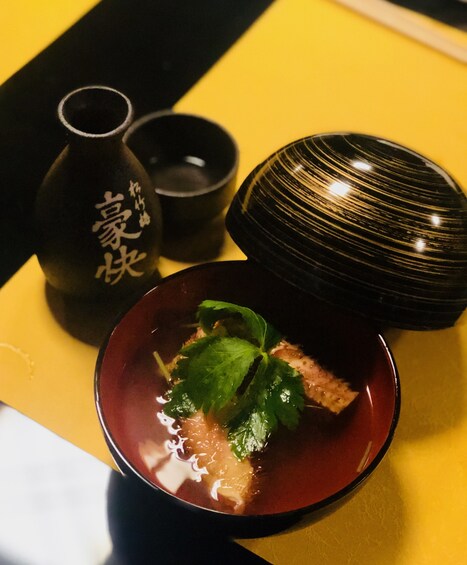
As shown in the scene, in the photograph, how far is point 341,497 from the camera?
0.63 m

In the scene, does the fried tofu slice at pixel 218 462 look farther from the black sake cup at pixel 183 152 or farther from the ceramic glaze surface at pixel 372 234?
the black sake cup at pixel 183 152

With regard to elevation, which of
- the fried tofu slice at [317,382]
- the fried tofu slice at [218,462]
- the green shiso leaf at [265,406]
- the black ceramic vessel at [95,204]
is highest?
the black ceramic vessel at [95,204]

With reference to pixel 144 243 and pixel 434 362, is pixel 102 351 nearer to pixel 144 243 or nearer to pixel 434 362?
pixel 144 243

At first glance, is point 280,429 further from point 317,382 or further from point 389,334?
point 389,334

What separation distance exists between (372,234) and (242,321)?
0.19 meters

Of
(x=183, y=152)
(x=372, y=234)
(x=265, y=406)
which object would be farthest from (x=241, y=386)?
(x=183, y=152)

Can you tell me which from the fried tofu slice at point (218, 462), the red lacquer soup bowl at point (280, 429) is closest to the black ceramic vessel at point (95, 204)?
the red lacquer soup bowl at point (280, 429)

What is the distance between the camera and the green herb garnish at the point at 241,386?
727 mm

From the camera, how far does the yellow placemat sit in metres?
0.78

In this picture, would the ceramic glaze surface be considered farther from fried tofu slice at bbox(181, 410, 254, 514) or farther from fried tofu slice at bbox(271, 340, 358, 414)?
fried tofu slice at bbox(181, 410, 254, 514)

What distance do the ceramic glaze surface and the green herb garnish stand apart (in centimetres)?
10

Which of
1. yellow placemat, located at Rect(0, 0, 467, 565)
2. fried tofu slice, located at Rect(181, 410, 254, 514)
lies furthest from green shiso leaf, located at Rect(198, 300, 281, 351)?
yellow placemat, located at Rect(0, 0, 467, 565)

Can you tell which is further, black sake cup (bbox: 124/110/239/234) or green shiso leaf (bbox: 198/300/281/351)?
black sake cup (bbox: 124/110/239/234)

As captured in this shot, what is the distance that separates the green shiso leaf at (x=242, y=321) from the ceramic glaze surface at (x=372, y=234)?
73 mm
